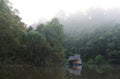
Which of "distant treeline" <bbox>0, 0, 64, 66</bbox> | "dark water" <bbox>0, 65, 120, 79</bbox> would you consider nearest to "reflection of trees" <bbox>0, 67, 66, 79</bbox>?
"dark water" <bbox>0, 65, 120, 79</bbox>

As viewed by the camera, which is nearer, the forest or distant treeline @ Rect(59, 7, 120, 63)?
the forest

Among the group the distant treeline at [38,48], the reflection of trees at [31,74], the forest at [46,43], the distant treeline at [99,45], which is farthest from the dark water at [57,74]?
the distant treeline at [99,45]

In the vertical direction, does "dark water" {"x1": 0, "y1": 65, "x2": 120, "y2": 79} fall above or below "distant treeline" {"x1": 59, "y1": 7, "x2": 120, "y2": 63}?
below

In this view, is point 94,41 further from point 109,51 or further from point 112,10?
point 112,10

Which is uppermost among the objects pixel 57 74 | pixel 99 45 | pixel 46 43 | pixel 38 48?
pixel 99 45

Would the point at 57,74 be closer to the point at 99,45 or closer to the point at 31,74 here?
the point at 31,74

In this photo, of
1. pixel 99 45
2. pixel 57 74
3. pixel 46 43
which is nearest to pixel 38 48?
pixel 46 43

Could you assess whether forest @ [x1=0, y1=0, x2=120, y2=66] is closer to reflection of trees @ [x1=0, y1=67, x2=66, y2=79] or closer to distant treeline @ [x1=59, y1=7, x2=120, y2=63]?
distant treeline @ [x1=59, y1=7, x2=120, y2=63]

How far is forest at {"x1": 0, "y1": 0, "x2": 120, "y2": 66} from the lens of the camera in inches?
1049

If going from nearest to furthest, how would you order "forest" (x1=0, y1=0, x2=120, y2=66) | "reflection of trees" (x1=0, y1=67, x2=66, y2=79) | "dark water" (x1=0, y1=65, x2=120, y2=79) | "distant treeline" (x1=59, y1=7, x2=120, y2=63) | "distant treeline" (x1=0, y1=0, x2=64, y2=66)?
"reflection of trees" (x1=0, y1=67, x2=66, y2=79), "dark water" (x1=0, y1=65, x2=120, y2=79), "forest" (x1=0, y1=0, x2=120, y2=66), "distant treeline" (x1=0, y1=0, x2=64, y2=66), "distant treeline" (x1=59, y1=7, x2=120, y2=63)

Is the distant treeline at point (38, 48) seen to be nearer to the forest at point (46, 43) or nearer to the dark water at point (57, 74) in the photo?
the forest at point (46, 43)

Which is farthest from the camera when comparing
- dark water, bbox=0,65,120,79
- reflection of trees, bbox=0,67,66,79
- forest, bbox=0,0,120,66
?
forest, bbox=0,0,120,66

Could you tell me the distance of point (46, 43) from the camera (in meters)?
41.2

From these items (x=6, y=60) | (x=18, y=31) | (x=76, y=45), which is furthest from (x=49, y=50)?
(x=76, y=45)
